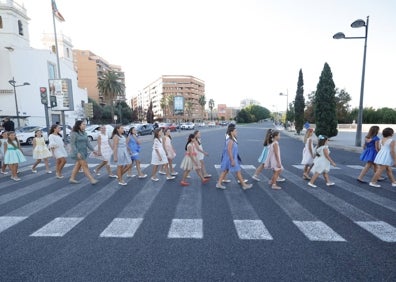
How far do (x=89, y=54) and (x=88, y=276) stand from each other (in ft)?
263

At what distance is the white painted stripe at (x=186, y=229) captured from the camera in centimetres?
366

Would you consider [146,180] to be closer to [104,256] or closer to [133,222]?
[133,222]

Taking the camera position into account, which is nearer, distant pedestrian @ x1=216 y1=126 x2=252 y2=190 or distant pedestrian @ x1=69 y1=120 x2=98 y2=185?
distant pedestrian @ x1=216 y1=126 x2=252 y2=190

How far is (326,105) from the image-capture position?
2133 cm

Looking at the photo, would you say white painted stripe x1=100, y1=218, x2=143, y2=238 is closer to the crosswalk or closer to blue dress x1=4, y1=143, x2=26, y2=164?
the crosswalk

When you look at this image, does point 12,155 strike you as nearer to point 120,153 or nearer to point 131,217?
point 120,153

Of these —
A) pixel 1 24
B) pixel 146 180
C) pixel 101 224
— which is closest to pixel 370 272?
pixel 101 224

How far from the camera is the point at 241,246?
334 cm

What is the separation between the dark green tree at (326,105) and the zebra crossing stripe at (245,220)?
1927cm

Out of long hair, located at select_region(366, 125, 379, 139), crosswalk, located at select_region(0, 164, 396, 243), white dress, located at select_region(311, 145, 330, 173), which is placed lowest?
crosswalk, located at select_region(0, 164, 396, 243)

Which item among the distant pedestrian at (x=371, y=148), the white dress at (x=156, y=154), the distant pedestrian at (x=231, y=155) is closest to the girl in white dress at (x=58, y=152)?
the white dress at (x=156, y=154)

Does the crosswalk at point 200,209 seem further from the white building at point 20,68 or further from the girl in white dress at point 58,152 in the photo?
the white building at point 20,68

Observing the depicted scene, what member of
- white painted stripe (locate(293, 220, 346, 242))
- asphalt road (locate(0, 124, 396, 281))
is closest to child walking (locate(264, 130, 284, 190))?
asphalt road (locate(0, 124, 396, 281))

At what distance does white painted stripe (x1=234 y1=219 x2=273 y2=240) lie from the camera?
3600 mm
